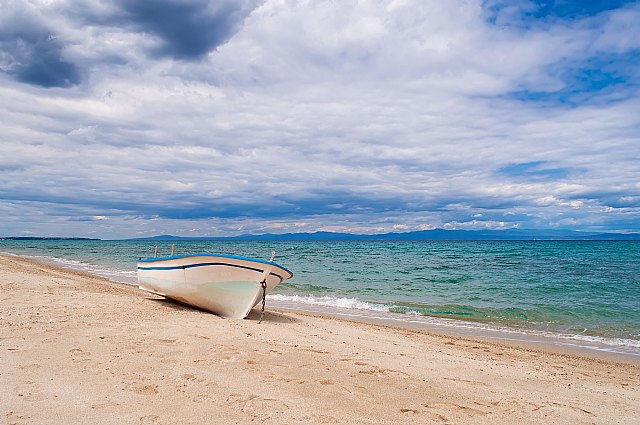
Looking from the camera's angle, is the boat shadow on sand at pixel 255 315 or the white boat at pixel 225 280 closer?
the white boat at pixel 225 280

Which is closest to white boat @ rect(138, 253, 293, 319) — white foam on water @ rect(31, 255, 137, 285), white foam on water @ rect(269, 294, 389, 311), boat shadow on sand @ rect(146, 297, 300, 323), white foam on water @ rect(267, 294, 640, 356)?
boat shadow on sand @ rect(146, 297, 300, 323)

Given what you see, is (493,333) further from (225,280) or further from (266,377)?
(266,377)

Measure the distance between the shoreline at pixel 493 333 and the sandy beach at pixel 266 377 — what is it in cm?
92

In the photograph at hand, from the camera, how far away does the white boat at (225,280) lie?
11.2m

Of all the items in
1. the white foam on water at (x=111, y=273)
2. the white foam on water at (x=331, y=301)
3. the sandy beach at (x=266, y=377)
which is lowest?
the white foam on water at (x=111, y=273)

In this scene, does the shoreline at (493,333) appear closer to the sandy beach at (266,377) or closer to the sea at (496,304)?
the sea at (496,304)

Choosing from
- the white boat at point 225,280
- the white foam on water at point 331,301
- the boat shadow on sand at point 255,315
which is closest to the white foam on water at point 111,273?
the white foam on water at point 331,301

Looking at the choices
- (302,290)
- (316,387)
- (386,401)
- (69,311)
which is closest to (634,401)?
(386,401)

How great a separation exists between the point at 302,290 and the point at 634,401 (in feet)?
53.7

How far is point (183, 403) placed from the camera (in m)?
4.89

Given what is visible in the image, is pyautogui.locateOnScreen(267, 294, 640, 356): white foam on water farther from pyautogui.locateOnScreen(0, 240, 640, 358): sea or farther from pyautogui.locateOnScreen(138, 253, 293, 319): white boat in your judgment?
pyautogui.locateOnScreen(138, 253, 293, 319): white boat

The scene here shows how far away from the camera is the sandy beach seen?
4.80 metres

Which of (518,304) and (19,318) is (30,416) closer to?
(19,318)

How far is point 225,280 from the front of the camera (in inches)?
443
